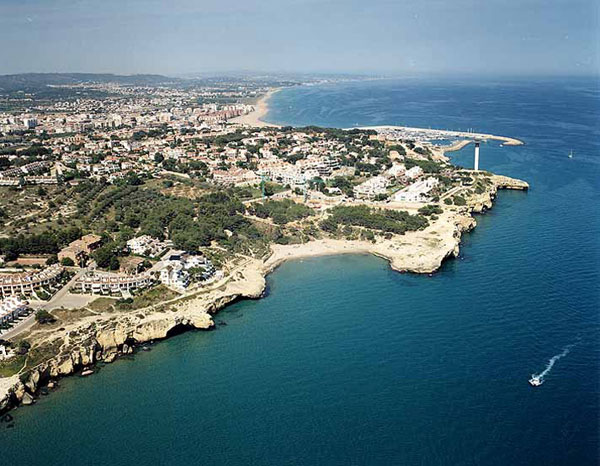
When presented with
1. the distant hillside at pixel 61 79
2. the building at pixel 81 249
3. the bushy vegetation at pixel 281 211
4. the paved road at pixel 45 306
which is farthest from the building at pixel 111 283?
the distant hillside at pixel 61 79

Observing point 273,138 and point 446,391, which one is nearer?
point 446,391

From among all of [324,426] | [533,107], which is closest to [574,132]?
[533,107]

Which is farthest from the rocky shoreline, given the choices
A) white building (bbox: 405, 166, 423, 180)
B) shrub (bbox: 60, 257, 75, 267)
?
white building (bbox: 405, 166, 423, 180)

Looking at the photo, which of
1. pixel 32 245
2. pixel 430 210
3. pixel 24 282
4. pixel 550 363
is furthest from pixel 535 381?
pixel 32 245

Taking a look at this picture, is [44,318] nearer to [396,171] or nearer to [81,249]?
[81,249]

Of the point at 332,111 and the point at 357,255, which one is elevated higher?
the point at 332,111

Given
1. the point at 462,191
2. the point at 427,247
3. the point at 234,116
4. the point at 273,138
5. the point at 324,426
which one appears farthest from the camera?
the point at 234,116

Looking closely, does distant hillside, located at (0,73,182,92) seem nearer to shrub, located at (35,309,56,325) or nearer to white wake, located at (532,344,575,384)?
shrub, located at (35,309,56,325)

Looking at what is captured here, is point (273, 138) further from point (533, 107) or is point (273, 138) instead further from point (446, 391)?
point (533, 107)
